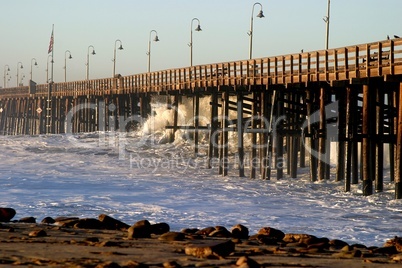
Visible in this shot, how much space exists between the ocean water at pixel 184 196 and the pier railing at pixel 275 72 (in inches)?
134

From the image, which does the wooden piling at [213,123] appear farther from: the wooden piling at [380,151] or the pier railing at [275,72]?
the wooden piling at [380,151]

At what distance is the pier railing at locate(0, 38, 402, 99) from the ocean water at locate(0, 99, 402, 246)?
11.2 ft

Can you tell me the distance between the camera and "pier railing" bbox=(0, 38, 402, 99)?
23188 millimetres

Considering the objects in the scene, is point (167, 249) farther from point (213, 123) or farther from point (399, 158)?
point (213, 123)

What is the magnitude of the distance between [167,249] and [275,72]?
1931 cm

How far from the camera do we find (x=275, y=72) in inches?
1147

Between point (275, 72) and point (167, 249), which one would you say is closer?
point (167, 249)

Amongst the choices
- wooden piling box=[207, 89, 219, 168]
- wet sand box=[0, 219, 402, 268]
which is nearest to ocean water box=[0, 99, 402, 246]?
wooden piling box=[207, 89, 219, 168]

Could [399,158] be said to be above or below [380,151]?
below

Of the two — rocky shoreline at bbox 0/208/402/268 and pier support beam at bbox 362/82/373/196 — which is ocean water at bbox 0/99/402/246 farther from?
rocky shoreline at bbox 0/208/402/268

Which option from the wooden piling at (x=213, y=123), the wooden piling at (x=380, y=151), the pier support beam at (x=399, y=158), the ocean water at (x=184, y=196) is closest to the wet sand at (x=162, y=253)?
the ocean water at (x=184, y=196)

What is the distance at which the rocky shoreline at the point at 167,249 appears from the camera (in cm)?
909

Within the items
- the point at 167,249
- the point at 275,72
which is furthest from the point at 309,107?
the point at 167,249

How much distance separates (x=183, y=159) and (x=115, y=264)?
3277 cm
